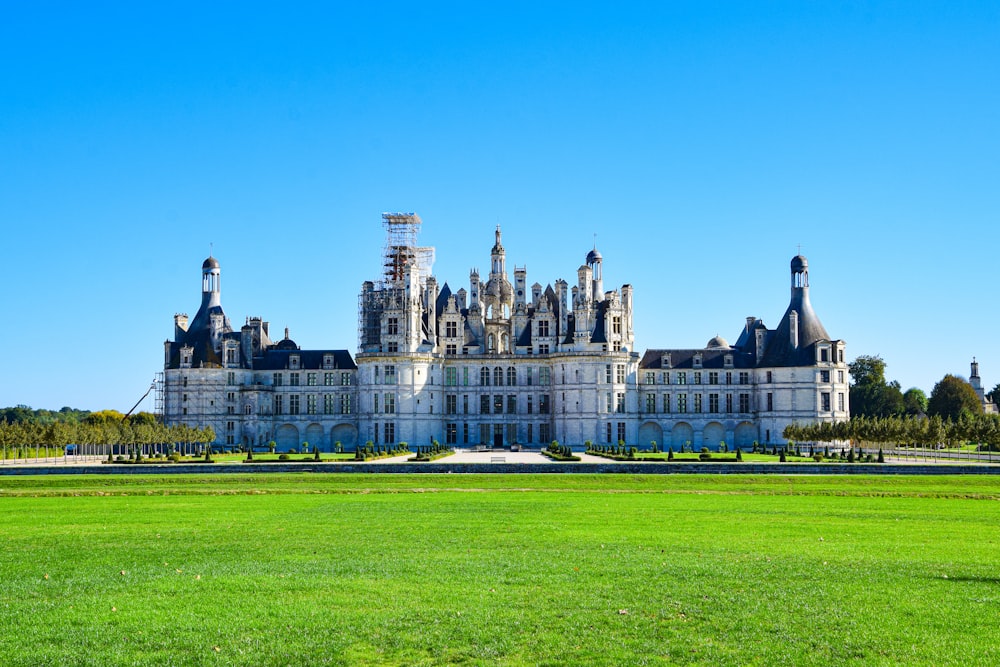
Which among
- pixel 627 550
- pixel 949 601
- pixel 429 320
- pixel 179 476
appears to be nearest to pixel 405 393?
pixel 429 320

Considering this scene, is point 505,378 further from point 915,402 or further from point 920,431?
point 915,402

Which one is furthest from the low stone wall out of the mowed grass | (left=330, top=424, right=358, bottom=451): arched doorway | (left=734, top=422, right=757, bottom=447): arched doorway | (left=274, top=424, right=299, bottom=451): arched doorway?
(left=274, top=424, right=299, bottom=451): arched doorway

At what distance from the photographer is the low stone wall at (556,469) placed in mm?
45656

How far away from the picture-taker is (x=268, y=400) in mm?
90312

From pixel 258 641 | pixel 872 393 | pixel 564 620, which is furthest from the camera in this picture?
pixel 872 393

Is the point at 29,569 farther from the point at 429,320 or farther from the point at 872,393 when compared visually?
the point at 872,393

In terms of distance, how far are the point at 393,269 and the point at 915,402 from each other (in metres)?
61.2

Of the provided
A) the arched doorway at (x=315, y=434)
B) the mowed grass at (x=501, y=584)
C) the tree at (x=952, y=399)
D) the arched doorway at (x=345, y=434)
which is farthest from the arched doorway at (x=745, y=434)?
the mowed grass at (x=501, y=584)

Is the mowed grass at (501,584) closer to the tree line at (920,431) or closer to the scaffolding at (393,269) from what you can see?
the tree line at (920,431)

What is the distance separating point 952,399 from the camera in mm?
105188

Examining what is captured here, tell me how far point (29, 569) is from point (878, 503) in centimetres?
2278

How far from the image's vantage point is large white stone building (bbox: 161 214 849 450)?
86125 mm

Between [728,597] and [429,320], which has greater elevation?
[429,320]

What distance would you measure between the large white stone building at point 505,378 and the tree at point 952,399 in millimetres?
25375
